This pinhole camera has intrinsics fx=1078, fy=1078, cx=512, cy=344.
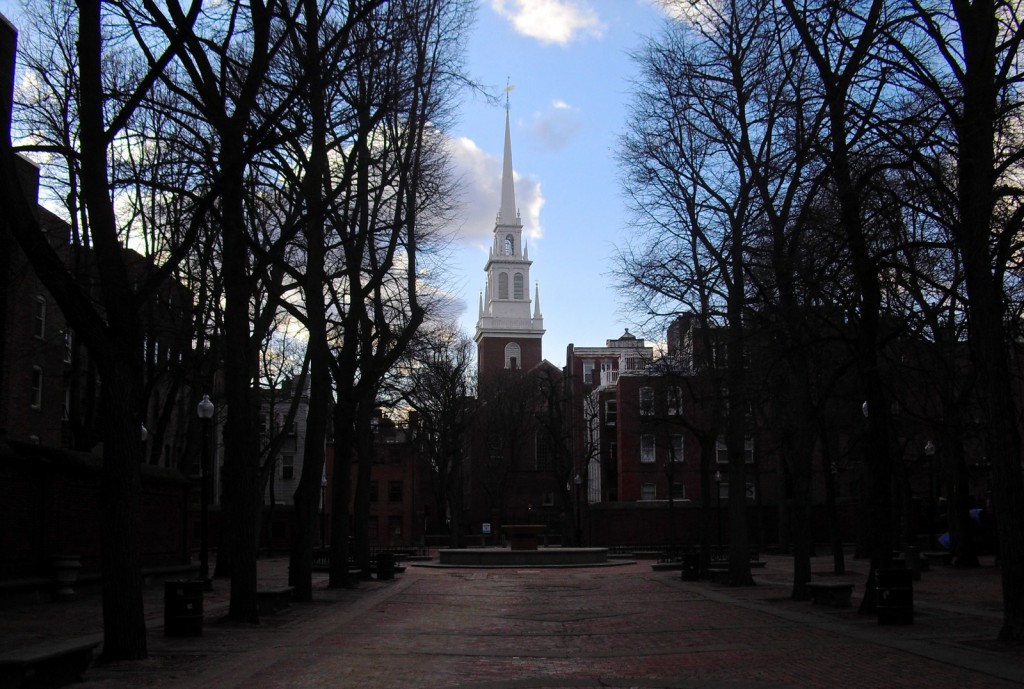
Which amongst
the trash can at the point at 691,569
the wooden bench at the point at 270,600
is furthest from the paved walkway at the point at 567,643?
the trash can at the point at 691,569

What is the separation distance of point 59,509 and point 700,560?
1773 cm

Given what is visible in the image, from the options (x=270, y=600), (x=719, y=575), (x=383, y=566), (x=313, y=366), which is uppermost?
(x=313, y=366)

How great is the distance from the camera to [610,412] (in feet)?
239

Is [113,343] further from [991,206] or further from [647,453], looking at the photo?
[647,453]

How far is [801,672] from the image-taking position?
12.2 m

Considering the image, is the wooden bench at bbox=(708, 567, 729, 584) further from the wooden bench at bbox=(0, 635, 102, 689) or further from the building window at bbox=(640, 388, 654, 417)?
the wooden bench at bbox=(0, 635, 102, 689)

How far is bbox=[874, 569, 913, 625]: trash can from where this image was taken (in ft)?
55.1

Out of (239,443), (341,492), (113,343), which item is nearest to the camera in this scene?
(113,343)

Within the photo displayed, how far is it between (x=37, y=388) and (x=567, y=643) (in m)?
28.7

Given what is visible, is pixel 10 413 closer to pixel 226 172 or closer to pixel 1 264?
pixel 1 264

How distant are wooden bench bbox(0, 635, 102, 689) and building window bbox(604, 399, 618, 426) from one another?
61224 mm

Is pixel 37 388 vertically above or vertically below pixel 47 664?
above

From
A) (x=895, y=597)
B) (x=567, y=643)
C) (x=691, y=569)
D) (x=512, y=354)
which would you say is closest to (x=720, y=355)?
(x=691, y=569)

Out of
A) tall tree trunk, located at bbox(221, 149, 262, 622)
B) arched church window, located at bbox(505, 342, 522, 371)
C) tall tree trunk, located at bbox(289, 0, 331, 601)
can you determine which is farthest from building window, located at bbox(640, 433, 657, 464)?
tall tree trunk, located at bbox(221, 149, 262, 622)
